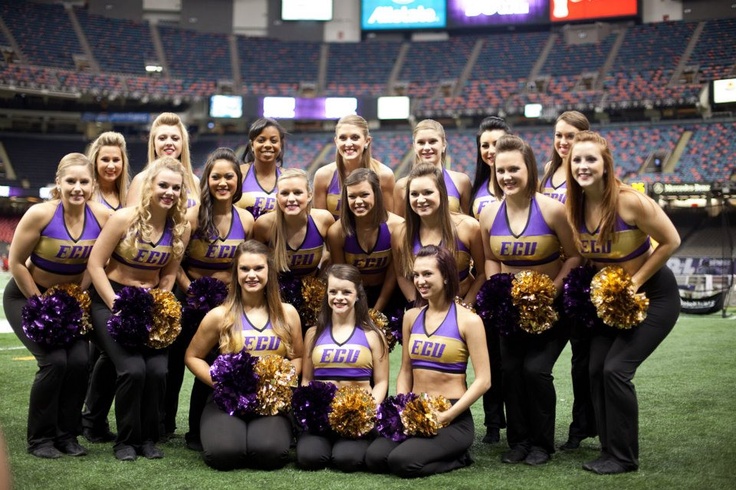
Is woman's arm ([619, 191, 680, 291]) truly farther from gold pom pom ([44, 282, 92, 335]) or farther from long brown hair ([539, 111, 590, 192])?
gold pom pom ([44, 282, 92, 335])

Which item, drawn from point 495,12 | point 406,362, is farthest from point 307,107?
point 406,362

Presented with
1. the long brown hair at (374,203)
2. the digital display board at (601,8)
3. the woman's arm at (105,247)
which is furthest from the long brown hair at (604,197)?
the digital display board at (601,8)

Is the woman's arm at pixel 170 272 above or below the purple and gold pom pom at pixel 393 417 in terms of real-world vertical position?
above

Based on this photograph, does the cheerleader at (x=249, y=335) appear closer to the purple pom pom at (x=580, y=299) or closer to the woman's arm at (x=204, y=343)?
the woman's arm at (x=204, y=343)

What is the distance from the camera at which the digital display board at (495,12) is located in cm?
3553

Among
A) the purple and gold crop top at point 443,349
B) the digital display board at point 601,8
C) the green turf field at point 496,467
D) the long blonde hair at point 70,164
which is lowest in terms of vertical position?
the green turf field at point 496,467

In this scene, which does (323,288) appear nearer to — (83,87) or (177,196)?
(177,196)

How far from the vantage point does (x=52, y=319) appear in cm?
411

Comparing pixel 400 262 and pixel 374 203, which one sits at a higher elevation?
pixel 374 203

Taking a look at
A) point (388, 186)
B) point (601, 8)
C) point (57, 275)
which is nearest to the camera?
point (57, 275)

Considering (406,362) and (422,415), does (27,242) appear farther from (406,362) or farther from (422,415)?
(422,415)

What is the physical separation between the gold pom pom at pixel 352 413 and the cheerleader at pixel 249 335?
29 cm

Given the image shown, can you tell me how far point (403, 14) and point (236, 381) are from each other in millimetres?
34820

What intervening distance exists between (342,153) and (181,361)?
5.43 feet
